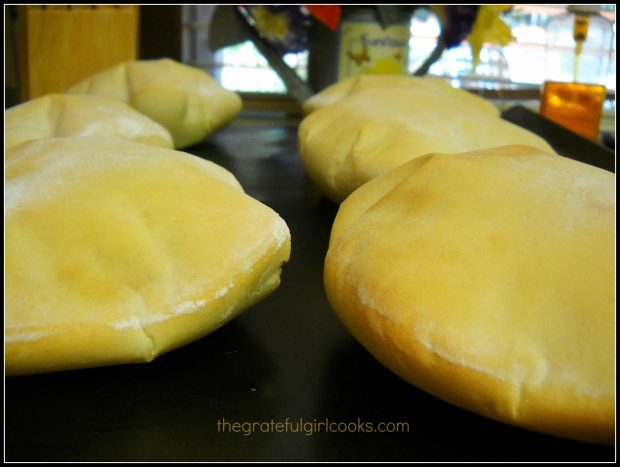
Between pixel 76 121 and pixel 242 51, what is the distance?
1470mm

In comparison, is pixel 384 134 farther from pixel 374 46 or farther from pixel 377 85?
pixel 374 46

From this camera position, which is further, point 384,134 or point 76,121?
point 76,121

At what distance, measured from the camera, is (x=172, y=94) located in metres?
1.26

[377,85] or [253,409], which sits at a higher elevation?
[377,85]

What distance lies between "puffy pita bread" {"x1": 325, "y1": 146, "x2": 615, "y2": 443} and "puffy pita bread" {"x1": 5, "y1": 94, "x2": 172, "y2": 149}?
569 mm

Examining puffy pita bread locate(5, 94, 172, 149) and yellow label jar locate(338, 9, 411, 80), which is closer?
puffy pita bread locate(5, 94, 172, 149)

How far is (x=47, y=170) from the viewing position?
A: 0.58m

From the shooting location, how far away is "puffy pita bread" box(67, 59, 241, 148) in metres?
1.25

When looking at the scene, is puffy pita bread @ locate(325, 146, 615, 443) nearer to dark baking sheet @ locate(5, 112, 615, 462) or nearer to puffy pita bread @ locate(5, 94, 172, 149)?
dark baking sheet @ locate(5, 112, 615, 462)

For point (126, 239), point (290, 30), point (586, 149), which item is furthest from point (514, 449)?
point (290, 30)

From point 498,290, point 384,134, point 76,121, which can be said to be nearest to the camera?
point 498,290

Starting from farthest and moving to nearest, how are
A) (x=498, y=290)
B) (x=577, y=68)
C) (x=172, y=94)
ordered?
(x=577, y=68), (x=172, y=94), (x=498, y=290)

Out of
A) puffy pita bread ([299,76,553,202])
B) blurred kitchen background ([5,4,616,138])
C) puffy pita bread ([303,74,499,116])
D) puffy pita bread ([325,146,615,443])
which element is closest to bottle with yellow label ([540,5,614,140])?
blurred kitchen background ([5,4,616,138])

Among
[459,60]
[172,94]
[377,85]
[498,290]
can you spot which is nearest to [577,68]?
[459,60]
